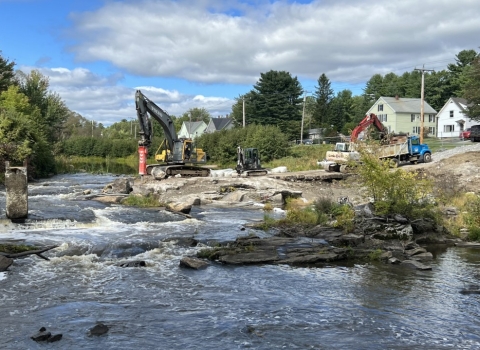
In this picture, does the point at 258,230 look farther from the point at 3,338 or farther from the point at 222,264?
the point at 3,338

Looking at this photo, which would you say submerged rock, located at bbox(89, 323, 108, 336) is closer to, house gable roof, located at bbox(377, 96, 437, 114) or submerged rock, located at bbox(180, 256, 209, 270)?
submerged rock, located at bbox(180, 256, 209, 270)

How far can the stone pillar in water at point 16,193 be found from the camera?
17438mm

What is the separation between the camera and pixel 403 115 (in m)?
78.6

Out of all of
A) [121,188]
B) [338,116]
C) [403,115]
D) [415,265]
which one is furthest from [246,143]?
[338,116]

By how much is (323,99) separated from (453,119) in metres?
24.9

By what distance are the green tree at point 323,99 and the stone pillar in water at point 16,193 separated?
78648 mm

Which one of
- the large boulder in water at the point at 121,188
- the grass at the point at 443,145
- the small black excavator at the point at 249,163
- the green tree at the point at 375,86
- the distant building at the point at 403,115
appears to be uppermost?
the green tree at the point at 375,86

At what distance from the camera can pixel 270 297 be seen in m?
10.3

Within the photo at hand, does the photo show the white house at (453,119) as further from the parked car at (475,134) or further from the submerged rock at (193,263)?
the submerged rock at (193,263)

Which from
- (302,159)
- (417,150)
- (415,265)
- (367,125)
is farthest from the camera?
(302,159)

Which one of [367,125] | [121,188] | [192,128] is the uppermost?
[192,128]

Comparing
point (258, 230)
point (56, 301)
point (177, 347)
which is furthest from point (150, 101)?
point (177, 347)

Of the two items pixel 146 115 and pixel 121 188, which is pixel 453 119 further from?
pixel 121 188

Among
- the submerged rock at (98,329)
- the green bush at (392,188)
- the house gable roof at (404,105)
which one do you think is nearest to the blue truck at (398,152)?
the green bush at (392,188)
